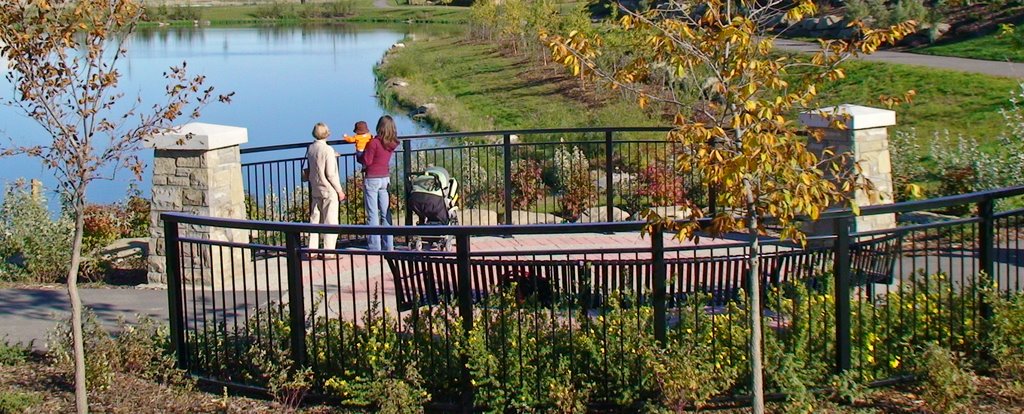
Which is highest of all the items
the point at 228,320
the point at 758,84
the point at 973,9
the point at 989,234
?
the point at 973,9

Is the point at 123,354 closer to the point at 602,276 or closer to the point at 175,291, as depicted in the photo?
the point at 175,291

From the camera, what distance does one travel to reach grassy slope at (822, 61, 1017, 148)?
21.5 meters

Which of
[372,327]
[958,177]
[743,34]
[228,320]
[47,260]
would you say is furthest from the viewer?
[958,177]

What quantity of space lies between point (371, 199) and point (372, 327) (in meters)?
4.34

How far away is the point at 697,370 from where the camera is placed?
5.99 metres

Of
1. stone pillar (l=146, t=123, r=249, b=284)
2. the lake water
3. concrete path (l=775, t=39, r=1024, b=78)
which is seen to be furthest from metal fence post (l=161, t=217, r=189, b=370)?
concrete path (l=775, t=39, r=1024, b=78)

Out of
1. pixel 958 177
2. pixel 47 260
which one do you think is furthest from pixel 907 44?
pixel 47 260

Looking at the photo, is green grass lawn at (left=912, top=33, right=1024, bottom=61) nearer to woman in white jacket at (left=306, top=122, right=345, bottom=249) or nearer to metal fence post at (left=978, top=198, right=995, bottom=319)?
woman in white jacket at (left=306, top=122, right=345, bottom=249)

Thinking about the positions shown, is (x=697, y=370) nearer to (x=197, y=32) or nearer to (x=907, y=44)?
(x=907, y=44)

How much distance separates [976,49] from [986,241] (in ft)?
87.2

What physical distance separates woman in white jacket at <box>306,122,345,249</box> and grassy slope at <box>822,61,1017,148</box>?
11290 millimetres

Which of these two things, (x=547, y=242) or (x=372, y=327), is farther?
(x=547, y=242)

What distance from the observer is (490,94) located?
133 ft

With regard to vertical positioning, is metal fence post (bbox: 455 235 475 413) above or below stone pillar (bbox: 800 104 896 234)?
below
